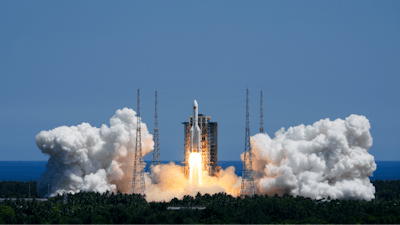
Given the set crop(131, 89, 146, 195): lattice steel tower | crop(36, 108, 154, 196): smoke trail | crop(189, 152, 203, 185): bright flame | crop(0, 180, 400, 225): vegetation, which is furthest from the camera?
crop(36, 108, 154, 196): smoke trail

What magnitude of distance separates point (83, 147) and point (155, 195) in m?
15.5

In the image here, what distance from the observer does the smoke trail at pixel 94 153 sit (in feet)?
278

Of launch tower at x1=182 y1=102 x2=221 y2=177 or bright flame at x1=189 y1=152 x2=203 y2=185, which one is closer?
bright flame at x1=189 y1=152 x2=203 y2=185

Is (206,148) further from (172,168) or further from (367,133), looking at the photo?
(367,133)

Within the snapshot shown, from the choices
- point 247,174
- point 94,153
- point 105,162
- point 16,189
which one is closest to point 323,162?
point 247,174

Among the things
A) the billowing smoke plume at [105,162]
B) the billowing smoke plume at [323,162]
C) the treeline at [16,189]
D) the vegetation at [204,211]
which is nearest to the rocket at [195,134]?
the billowing smoke plume at [105,162]

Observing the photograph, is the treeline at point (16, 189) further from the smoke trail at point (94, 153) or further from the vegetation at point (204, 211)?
the vegetation at point (204, 211)

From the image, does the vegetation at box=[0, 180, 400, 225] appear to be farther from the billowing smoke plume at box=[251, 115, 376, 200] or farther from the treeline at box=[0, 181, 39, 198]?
the treeline at box=[0, 181, 39, 198]

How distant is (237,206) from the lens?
72938 mm

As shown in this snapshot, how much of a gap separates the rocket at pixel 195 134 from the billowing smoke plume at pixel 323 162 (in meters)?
9.36

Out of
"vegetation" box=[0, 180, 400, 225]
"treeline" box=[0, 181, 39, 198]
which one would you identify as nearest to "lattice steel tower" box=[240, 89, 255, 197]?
"vegetation" box=[0, 180, 400, 225]

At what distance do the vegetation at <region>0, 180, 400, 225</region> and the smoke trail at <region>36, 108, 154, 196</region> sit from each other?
20.2 ft

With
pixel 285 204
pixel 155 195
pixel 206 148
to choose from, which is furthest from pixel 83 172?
pixel 285 204

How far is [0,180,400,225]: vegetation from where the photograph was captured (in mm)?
65250
